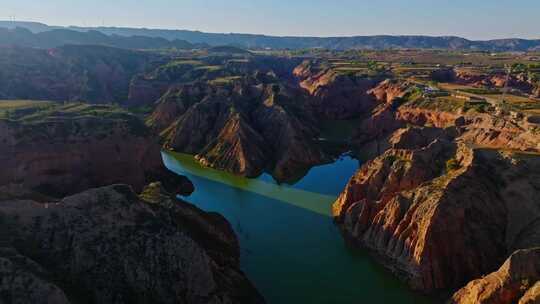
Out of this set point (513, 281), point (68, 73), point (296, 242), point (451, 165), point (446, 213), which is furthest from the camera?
point (68, 73)

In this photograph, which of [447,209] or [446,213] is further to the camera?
[447,209]

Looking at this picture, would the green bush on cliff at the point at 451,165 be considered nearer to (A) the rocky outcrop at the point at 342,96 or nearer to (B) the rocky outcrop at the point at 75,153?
(B) the rocky outcrop at the point at 75,153

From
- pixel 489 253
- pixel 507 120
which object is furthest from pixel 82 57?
pixel 489 253

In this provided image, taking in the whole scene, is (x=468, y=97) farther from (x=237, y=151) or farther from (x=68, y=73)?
(x=68, y=73)

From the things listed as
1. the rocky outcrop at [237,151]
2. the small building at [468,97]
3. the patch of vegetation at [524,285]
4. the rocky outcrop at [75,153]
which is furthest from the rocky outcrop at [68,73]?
A: the patch of vegetation at [524,285]

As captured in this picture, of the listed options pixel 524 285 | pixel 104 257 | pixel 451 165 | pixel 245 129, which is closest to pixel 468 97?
pixel 451 165

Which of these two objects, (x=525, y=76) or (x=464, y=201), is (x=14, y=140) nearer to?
(x=464, y=201)
